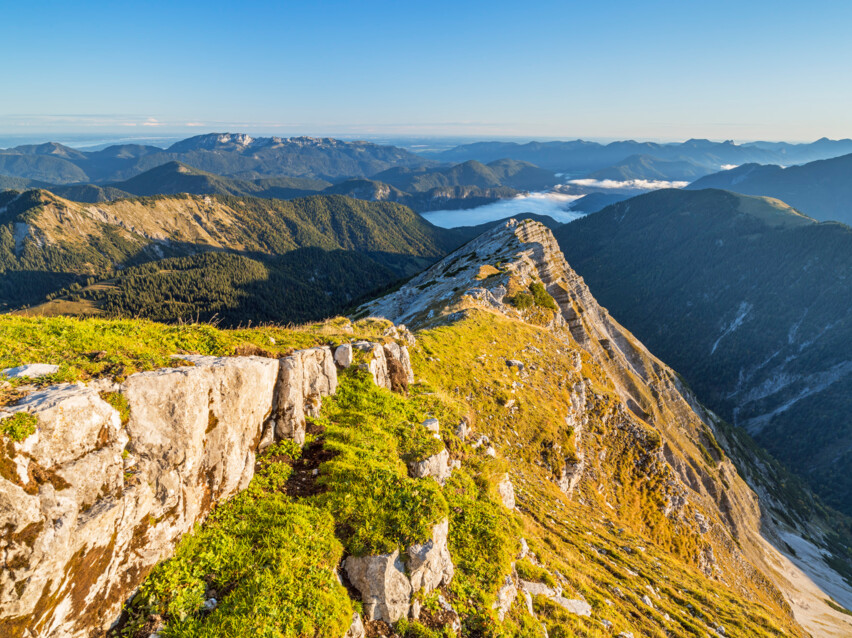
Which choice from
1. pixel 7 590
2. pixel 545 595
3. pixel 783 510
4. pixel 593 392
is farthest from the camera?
pixel 783 510

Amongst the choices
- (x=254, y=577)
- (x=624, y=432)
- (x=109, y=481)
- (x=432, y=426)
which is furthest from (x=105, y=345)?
(x=624, y=432)

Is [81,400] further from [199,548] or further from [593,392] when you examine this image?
[593,392]

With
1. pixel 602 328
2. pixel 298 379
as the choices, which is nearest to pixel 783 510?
pixel 602 328

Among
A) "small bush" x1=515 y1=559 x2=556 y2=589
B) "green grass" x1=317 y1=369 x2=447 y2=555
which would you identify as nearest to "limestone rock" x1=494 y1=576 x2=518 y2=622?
"small bush" x1=515 y1=559 x2=556 y2=589

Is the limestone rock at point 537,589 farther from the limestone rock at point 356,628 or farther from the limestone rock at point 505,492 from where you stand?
the limestone rock at point 356,628

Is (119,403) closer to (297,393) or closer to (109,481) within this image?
(109,481)

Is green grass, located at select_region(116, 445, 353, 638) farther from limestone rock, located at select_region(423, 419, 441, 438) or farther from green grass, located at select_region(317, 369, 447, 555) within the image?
limestone rock, located at select_region(423, 419, 441, 438)
